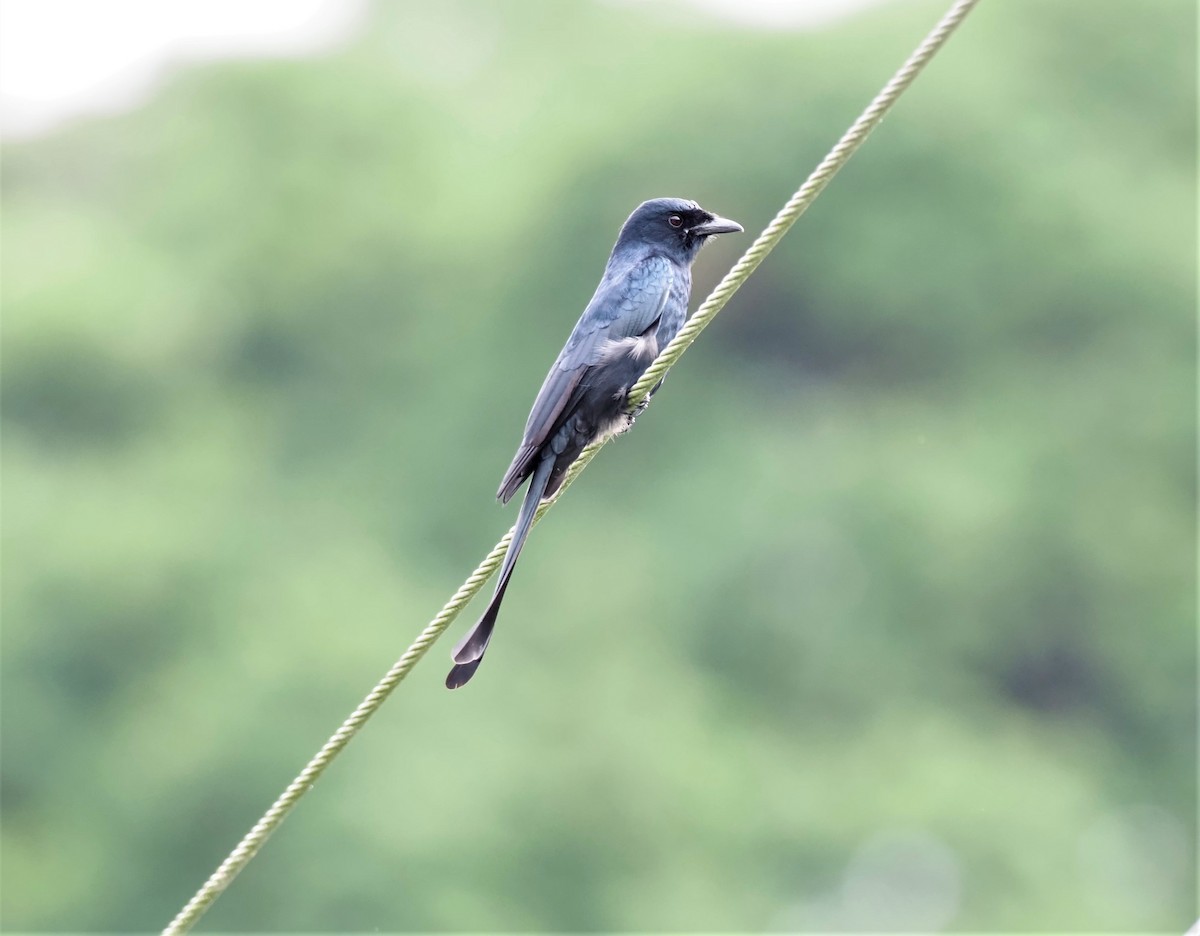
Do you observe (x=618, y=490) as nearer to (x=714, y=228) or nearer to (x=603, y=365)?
(x=714, y=228)

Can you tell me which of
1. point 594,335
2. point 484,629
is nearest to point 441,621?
point 484,629

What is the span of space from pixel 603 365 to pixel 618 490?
14498mm

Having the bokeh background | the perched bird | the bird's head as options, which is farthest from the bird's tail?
the bokeh background

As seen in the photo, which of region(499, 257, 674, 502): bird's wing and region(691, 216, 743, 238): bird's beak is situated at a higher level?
region(691, 216, 743, 238): bird's beak

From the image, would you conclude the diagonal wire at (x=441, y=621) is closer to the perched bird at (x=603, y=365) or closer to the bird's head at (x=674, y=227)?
the perched bird at (x=603, y=365)

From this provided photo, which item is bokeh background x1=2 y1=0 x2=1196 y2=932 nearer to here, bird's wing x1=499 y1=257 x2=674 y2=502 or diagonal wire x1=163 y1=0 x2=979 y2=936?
bird's wing x1=499 y1=257 x2=674 y2=502

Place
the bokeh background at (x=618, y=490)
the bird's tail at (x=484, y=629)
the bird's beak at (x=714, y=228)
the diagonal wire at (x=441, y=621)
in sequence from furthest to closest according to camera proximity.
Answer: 1. the bokeh background at (x=618, y=490)
2. the bird's beak at (x=714, y=228)
3. the bird's tail at (x=484, y=629)
4. the diagonal wire at (x=441, y=621)

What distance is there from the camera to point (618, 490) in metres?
A: 19.8

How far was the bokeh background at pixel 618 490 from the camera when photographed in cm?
1513

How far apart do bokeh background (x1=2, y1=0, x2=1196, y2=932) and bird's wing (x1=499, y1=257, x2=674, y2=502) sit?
8.01m

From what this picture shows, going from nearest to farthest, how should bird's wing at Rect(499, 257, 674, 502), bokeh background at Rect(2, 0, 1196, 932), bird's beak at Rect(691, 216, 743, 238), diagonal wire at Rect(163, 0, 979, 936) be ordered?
diagonal wire at Rect(163, 0, 979, 936)
bird's wing at Rect(499, 257, 674, 502)
bird's beak at Rect(691, 216, 743, 238)
bokeh background at Rect(2, 0, 1196, 932)

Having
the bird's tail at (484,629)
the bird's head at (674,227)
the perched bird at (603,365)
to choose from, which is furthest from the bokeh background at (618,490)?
the bird's tail at (484,629)

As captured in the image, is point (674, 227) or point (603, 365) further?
point (674, 227)

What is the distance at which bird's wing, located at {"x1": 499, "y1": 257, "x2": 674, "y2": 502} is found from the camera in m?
5.05
